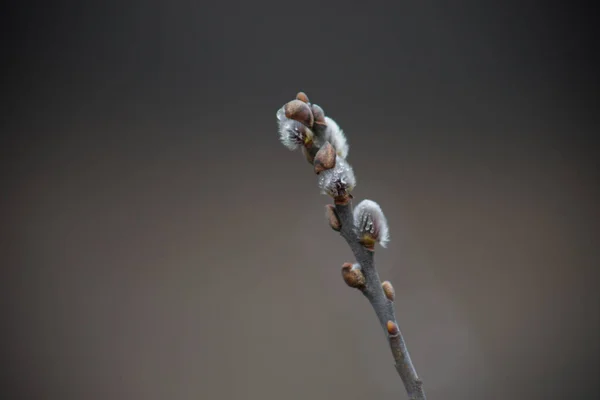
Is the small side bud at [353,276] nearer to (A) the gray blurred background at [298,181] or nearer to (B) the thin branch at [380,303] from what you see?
(B) the thin branch at [380,303]

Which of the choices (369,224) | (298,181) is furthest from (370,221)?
(298,181)

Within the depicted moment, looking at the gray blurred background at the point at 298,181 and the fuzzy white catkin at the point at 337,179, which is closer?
the fuzzy white catkin at the point at 337,179

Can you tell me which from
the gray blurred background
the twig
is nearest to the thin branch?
the twig

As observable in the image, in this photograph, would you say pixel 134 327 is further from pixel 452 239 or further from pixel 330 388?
pixel 452 239

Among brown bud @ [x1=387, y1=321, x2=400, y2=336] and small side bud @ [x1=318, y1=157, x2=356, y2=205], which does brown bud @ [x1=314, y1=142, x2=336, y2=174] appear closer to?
small side bud @ [x1=318, y1=157, x2=356, y2=205]

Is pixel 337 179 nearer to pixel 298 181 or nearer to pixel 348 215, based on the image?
pixel 348 215

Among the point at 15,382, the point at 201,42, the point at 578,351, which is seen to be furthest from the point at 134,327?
the point at 578,351

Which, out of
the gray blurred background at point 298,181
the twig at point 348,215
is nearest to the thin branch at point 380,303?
the twig at point 348,215
